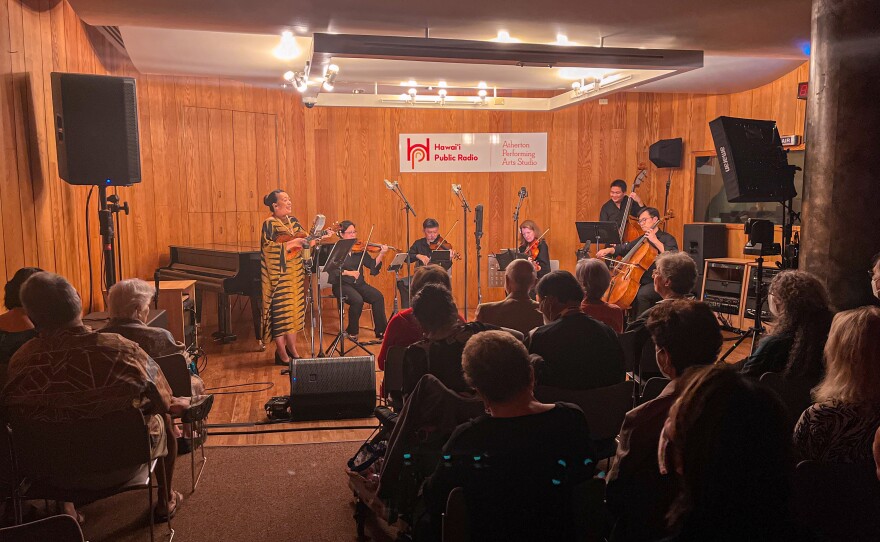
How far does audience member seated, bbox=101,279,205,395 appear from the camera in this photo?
3.20m

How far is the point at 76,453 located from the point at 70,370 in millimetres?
286

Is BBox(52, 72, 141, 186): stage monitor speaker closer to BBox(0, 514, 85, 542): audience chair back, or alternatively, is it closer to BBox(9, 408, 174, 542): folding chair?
BBox(9, 408, 174, 542): folding chair

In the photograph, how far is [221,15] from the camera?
4.51 m

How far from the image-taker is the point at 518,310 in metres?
3.77

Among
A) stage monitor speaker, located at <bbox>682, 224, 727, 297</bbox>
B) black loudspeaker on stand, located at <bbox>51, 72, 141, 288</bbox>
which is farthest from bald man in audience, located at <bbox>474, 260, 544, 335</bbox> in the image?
stage monitor speaker, located at <bbox>682, 224, 727, 297</bbox>

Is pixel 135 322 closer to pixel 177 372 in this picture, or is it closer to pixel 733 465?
pixel 177 372

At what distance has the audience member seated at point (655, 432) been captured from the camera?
5.99ft

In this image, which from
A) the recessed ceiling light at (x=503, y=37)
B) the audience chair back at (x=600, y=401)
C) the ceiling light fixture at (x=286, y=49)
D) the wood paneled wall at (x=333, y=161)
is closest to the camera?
the audience chair back at (x=600, y=401)

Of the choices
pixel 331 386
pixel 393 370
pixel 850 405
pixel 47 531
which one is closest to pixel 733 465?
pixel 850 405

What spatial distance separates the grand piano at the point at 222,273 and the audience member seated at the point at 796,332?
4697 mm

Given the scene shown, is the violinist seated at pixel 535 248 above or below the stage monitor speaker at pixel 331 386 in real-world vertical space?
above

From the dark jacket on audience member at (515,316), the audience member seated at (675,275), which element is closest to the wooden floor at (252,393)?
the dark jacket on audience member at (515,316)

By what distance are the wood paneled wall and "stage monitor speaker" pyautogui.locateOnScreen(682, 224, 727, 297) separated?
122 centimetres

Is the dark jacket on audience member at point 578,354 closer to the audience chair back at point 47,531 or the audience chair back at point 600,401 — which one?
the audience chair back at point 600,401
